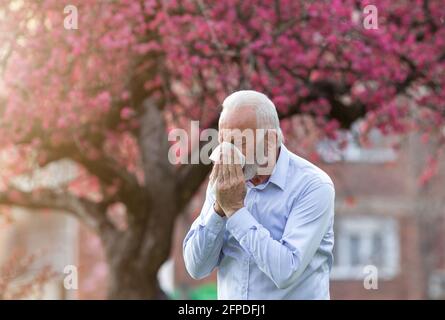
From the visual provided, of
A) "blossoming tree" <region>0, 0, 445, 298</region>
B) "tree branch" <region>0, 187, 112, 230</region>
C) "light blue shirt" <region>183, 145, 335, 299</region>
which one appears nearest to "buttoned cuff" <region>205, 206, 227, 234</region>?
"light blue shirt" <region>183, 145, 335, 299</region>

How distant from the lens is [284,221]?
3615mm

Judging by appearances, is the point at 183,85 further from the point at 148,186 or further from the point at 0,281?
the point at 0,281

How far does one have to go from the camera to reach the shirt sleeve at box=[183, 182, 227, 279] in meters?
3.59

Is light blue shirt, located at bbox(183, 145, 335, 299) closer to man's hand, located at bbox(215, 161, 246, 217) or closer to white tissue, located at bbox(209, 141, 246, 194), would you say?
man's hand, located at bbox(215, 161, 246, 217)

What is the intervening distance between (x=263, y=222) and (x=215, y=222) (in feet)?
0.61

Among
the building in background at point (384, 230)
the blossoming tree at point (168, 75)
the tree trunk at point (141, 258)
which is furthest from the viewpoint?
the building in background at point (384, 230)

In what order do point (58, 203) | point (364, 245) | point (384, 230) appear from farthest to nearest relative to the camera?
1. point (384, 230)
2. point (364, 245)
3. point (58, 203)

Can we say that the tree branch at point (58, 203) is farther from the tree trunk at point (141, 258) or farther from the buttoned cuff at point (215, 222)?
the buttoned cuff at point (215, 222)

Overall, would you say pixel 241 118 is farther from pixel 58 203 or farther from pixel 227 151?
pixel 58 203

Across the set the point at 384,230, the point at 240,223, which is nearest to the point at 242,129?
the point at 240,223

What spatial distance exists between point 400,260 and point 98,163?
48.7ft

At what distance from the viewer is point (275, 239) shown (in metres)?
3.59

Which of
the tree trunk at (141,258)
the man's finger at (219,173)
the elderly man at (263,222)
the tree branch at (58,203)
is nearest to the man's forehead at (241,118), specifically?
the elderly man at (263,222)

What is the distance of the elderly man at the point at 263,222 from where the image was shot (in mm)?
3469
